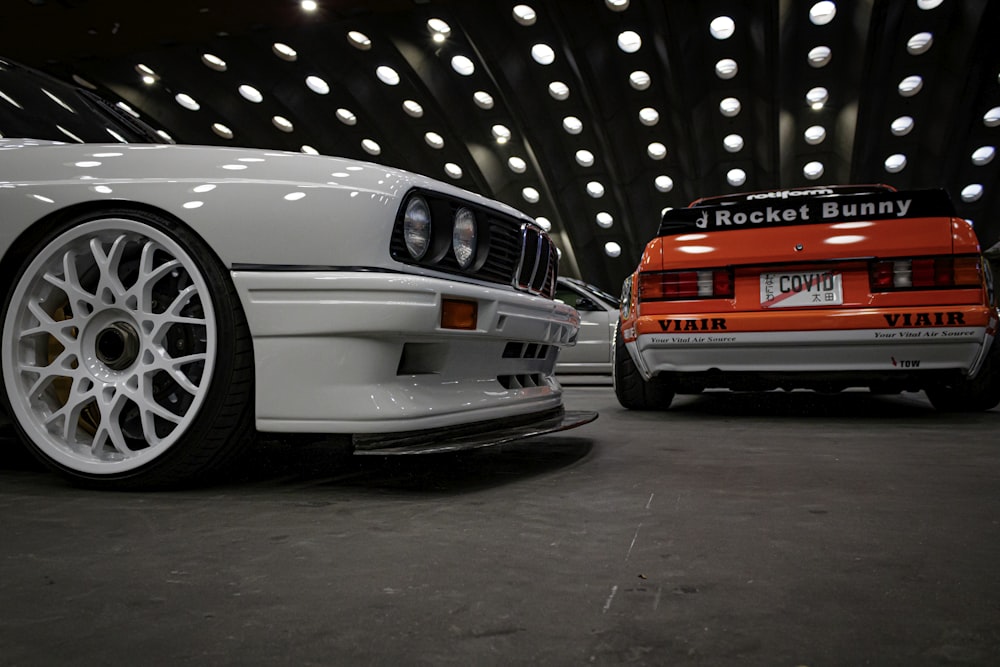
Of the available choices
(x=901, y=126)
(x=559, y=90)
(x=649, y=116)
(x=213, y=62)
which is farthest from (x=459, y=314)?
(x=901, y=126)

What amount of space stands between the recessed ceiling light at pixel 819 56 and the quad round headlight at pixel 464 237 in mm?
17610

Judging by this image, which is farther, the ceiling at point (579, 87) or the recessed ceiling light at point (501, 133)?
the recessed ceiling light at point (501, 133)

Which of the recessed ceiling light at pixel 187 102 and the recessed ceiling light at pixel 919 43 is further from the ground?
the recessed ceiling light at pixel 187 102

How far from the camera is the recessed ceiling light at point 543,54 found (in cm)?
1839

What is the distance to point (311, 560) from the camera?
5.40 feet

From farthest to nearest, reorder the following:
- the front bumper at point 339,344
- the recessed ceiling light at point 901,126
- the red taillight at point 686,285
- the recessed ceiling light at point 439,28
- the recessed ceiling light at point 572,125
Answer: the recessed ceiling light at point 572,125 < the recessed ceiling light at point 901,126 < the recessed ceiling light at point 439,28 < the red taillight at point 686,285 < the front bumper at point 339,344

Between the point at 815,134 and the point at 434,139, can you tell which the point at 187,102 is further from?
the point at 815,134

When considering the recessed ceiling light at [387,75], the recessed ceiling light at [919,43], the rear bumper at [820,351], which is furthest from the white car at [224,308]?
the recessed ceiling light at [919,43]

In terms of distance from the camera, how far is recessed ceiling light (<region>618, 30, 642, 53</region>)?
17828mm

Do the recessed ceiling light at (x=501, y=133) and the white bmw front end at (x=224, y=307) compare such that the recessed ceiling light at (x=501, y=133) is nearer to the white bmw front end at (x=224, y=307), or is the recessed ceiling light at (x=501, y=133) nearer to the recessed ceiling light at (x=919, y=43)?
the recessed ceiling light at (x=919, y=43)

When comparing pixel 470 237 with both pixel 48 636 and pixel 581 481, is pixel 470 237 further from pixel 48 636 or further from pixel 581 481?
pixel 48 636

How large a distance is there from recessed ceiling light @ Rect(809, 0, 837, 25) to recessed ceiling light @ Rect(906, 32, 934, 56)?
6.84 ft

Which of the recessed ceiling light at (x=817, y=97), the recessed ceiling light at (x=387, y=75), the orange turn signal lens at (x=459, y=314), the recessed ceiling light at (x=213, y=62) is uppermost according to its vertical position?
the recessed ceiling light at (x=213, y=62)

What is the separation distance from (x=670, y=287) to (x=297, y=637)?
376cm
